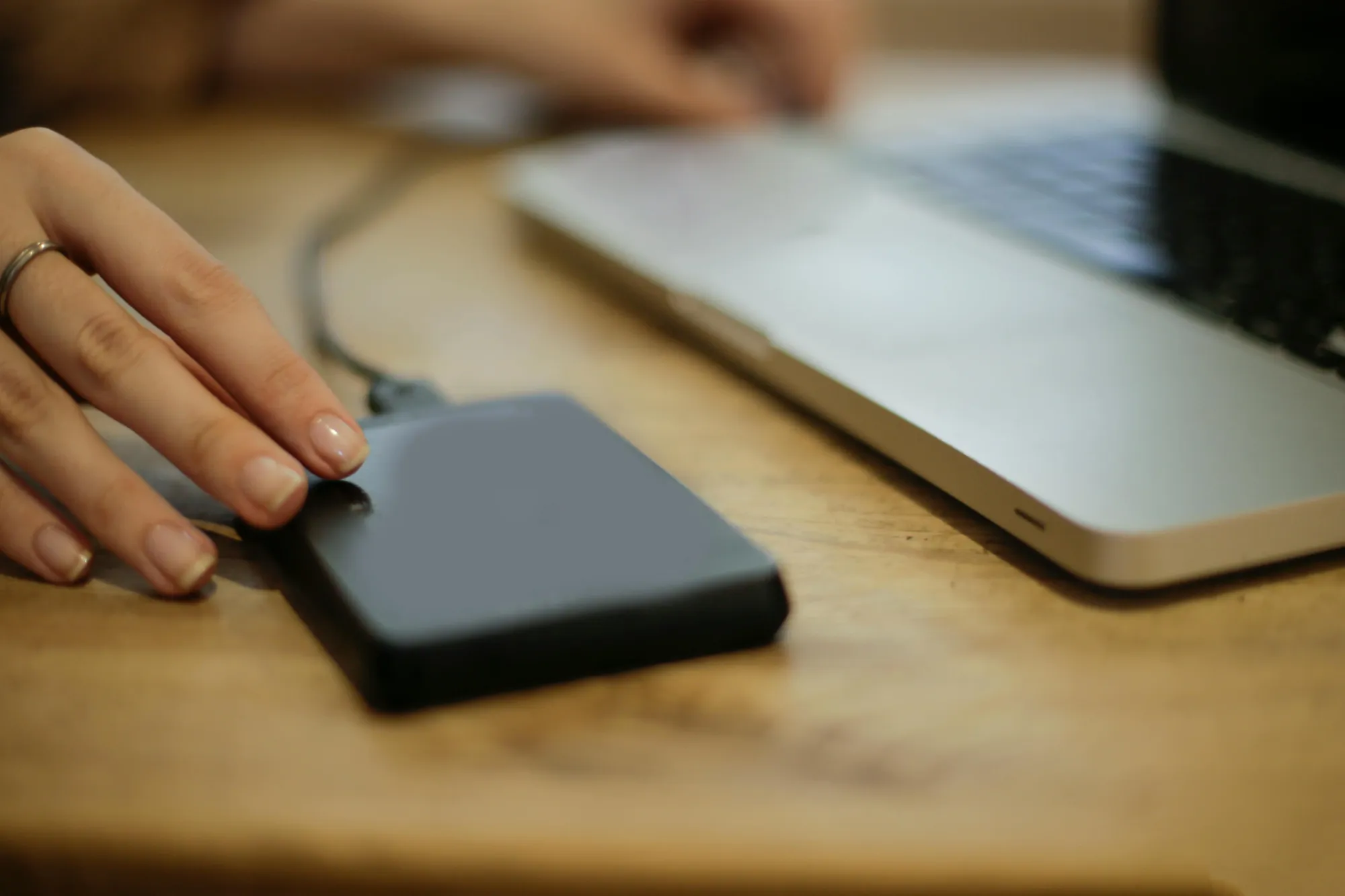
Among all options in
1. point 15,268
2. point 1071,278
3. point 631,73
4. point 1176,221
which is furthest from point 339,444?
point 631,73

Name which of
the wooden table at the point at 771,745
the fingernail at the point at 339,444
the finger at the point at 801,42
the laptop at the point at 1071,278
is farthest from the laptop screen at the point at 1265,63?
the fingernail at the point at 339,444

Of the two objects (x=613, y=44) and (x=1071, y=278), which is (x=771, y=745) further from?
(x=613, y=44)

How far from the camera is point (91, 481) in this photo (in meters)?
0.39

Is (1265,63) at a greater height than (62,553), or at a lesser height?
greater

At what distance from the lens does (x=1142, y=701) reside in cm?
33

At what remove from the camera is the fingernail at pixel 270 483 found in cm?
37

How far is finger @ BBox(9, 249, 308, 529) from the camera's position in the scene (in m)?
0.38

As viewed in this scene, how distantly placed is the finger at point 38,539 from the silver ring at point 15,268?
0.06m

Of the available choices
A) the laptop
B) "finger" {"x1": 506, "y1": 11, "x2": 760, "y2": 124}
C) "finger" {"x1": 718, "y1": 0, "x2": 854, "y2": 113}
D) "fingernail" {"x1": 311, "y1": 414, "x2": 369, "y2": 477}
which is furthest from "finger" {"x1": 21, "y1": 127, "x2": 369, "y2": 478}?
"finger" {"x1": 718, "y1": 0, "x2": 854, "y2": 113}

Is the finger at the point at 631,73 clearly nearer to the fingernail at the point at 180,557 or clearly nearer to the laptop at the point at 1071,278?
the laptop at the point at 1071,278

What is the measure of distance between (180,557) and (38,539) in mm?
51

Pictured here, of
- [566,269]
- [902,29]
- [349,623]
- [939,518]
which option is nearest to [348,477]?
[349,623]

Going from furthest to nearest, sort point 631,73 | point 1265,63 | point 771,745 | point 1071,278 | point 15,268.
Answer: point 631,73, point 1265,63, point 1071,278, point 15,268, point 771,745

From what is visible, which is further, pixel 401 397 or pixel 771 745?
pixel 401 397
